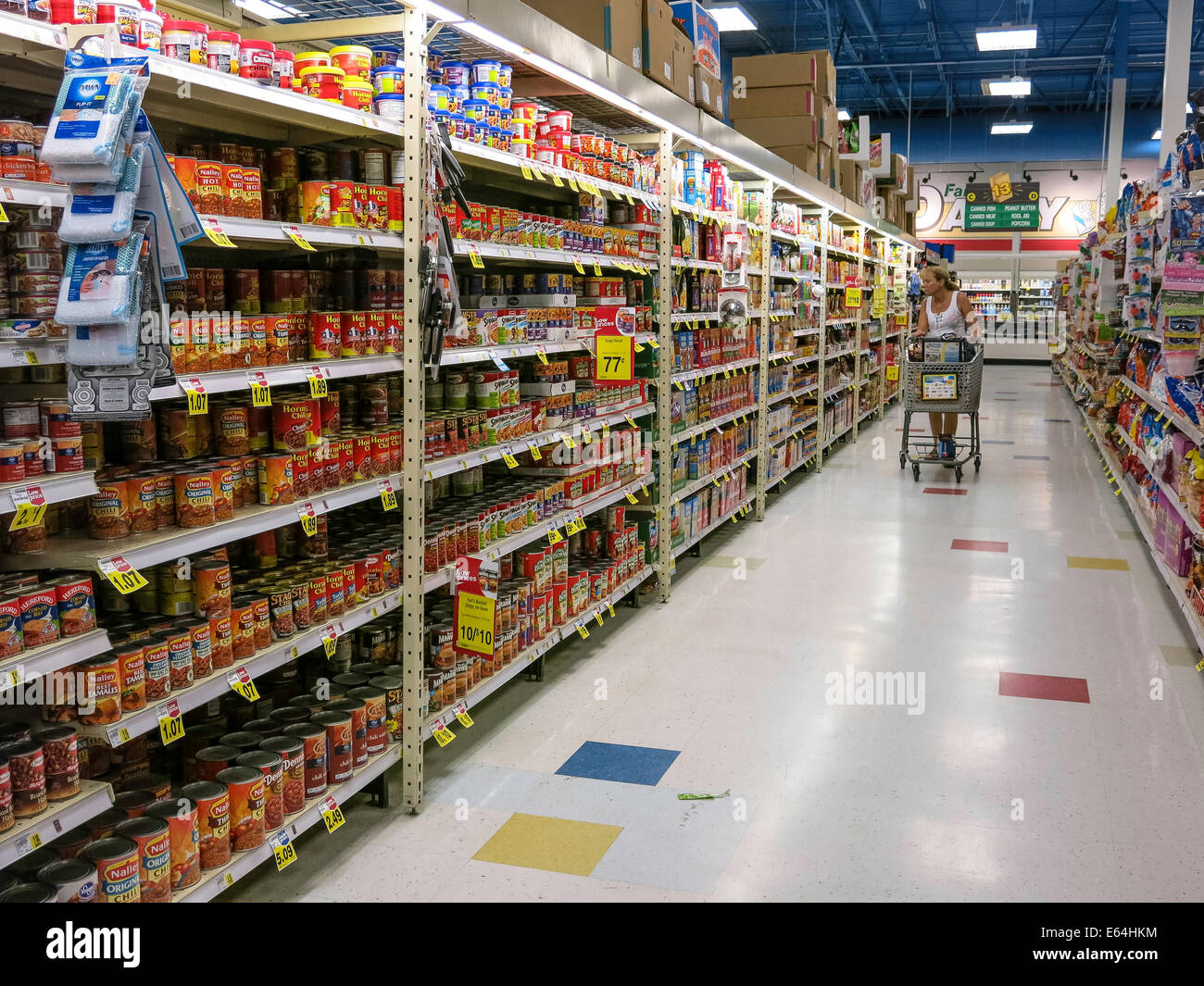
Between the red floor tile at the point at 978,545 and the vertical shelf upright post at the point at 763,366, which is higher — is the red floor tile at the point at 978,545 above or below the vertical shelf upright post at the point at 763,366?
below

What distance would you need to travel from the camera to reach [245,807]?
8.07 ft

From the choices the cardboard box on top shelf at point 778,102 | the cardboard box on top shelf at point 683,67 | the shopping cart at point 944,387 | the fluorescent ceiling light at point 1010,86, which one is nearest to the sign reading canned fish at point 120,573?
the cardboard box on top shelf at point 683,67

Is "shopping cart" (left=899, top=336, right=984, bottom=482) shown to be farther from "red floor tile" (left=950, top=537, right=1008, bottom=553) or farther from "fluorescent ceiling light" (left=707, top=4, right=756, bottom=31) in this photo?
"fluorescent ceiling light" (left=707, top=4, right=756, bottom=31)

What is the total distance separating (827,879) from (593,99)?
321cm

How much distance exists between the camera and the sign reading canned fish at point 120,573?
6.73 feet

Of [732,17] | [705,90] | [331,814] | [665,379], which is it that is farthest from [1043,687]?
[732,17]

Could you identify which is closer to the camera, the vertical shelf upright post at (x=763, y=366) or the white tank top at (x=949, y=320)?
the vertical shelf upright post at (x=763, y=366)

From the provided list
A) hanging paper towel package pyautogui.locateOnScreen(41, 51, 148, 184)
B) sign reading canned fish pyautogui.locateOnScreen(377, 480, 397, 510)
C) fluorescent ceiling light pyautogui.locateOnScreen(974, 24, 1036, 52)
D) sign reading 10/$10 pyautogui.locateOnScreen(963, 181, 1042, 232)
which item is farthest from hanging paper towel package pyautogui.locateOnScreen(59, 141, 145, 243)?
sign reading 10/$10 pyautogui.locateOnScreen(963, 181, 1042, 232)

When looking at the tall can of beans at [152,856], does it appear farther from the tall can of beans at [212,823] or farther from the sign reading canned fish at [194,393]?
the sign reading canned fish at [194,393]

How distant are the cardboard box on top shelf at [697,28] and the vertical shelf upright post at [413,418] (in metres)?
3.02

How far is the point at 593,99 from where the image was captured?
14.7ft

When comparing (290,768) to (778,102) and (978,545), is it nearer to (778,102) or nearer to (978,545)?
(978,545)

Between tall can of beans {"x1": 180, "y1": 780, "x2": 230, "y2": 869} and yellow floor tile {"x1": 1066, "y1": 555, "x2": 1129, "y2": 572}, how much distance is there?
16.1ft
